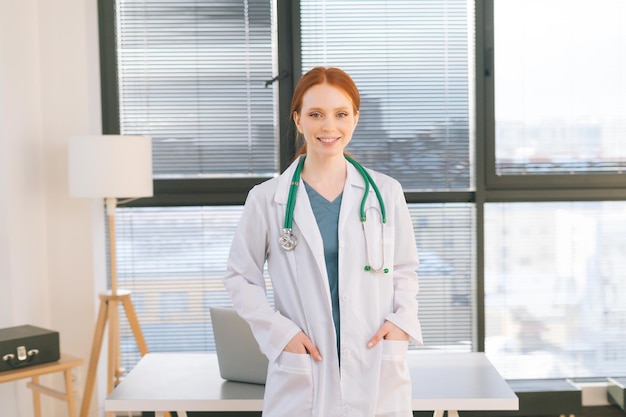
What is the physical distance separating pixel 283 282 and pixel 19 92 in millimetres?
1965

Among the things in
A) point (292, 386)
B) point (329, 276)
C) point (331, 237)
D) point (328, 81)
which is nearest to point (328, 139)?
point (328, 81)

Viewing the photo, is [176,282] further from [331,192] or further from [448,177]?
[331,192]

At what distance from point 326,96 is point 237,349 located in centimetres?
98

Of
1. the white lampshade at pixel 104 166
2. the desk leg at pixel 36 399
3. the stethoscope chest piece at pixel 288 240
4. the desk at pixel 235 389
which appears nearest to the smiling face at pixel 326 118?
the stethoscope chest piece at pixel 288 240

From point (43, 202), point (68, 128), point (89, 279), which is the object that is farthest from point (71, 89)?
point (89, 279)

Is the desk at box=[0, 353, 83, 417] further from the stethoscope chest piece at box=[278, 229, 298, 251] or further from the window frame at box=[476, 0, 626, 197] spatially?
the window frame at box=[476, 0, 626, 197]

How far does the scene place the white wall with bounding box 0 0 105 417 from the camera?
354 centimetres

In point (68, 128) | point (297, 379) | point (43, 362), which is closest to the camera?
point (297, 379)

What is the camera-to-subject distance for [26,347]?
2.98m

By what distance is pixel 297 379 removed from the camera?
2080mm

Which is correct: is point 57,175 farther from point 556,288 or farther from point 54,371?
point 556,288

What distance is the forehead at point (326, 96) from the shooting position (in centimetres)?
214

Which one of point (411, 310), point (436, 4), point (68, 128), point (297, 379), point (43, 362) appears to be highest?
point (436, 4)

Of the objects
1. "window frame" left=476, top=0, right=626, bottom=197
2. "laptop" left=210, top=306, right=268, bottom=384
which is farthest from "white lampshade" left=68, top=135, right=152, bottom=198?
"window frame" left=476, top=0, right=626, bottom=197
